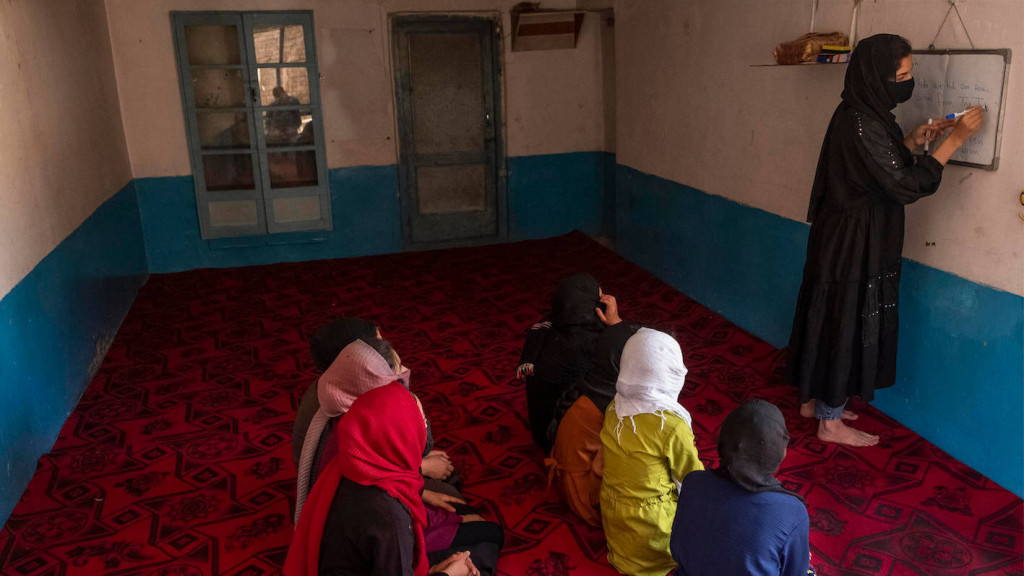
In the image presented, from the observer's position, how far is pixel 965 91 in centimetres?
290

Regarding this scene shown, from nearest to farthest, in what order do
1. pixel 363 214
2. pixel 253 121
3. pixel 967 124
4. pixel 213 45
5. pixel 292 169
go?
pixel 967 124, pixel 213 45, pixel 253 121, pixel 292 169, pixel 363 214

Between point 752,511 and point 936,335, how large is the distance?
177 cm

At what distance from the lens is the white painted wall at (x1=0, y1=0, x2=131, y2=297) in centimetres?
336

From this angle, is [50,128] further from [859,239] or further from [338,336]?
[859,239]

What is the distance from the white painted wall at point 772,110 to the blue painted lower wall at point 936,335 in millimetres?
90

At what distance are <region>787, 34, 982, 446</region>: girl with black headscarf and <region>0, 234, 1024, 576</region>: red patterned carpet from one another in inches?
11.9

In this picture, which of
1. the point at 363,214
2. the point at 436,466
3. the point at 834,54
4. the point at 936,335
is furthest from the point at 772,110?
the point at 363,214

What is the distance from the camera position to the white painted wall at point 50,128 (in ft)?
11.0

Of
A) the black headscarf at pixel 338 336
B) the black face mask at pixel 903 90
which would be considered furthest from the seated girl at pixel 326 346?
the black face mask at pixel 903 90

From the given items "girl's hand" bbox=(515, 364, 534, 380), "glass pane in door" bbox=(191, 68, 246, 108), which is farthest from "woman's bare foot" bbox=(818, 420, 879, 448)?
"glass pane in door" bbox=(191, 68, 246, 108)

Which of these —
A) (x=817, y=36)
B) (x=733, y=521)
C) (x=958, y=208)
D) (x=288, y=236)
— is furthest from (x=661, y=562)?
(x=288, y=236)

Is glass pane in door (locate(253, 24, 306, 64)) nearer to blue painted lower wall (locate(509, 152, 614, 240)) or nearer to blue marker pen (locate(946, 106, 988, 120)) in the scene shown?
blue painted lower wall (locate(509, 152, 614, 240))

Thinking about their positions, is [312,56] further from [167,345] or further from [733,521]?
[733,521]

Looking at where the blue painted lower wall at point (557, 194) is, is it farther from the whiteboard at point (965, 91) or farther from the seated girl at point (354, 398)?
the seated girl at point (354, 398)
